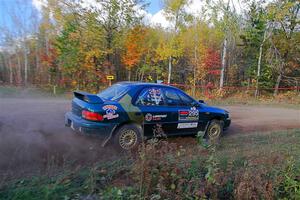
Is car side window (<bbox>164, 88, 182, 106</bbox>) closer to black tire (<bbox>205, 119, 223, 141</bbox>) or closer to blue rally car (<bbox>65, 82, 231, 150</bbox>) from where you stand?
blue rally car (<bbox>65, 82, 231, 150</bbox>)

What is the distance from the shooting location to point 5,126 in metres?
7.73

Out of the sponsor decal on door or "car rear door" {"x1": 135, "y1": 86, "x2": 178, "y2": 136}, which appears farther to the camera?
the sponsor decal on door

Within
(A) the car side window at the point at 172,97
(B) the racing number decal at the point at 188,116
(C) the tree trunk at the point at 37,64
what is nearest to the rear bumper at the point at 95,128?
(A) the car side window at the point at 172,97

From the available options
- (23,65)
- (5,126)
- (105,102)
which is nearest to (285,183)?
(105,102)

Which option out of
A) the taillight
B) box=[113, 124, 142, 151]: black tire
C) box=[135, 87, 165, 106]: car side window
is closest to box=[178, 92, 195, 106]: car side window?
box=[135, 87, 165, 106]: car side window

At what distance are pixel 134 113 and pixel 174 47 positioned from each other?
1882cm

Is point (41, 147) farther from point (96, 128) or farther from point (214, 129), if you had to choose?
point (214, 129)

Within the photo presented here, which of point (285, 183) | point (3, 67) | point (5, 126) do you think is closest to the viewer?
point (285, 183)

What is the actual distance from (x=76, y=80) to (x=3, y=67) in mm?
12775

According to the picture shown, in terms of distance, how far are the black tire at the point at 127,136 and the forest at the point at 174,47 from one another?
16.9 m

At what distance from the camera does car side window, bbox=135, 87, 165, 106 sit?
6.50m

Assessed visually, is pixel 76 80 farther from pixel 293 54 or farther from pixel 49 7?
pixel 293 54

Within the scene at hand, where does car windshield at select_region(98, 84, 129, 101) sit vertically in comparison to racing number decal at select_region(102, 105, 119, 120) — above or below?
above

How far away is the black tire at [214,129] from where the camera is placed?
7.80 meters
